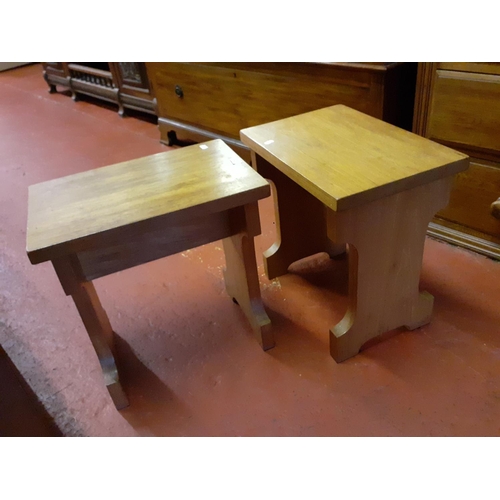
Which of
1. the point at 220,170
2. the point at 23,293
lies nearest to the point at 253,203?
the point at 220,170

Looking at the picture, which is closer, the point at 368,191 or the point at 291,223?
the point at 368,191

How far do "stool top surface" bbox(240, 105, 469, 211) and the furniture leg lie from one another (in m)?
0.16

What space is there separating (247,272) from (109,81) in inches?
93.7

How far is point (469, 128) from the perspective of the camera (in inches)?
48.3

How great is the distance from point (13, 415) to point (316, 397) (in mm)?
651

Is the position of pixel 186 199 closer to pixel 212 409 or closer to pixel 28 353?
pixel 212 409

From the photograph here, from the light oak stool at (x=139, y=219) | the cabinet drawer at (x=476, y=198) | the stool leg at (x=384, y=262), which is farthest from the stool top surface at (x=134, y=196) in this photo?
the cabinet drawer at (x=476, y=198)

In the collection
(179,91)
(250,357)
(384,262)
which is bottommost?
(250,357)

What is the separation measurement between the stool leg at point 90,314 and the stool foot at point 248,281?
0.36 metres

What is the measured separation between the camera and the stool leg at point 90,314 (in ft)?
3.05

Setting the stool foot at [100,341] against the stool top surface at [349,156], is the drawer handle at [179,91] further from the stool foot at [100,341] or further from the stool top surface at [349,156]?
the stool foot at [100,341]

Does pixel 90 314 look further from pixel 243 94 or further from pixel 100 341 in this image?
pixel 243 94

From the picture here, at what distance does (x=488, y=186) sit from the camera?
1.29 m

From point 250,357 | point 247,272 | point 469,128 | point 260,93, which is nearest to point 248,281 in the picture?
point 247,272
